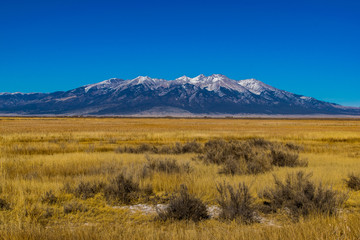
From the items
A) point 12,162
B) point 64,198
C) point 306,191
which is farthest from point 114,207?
point 12,162

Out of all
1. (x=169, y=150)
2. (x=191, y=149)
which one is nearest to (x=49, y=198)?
(x=169, y=150)

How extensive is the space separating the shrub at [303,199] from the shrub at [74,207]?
14.6 feet

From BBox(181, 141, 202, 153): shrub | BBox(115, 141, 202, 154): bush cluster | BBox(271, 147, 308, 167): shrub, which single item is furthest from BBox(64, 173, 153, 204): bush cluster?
BBox(181, 141, 202, 153): shrub

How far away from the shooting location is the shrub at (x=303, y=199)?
641cm

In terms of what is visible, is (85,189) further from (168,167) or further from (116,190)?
(168,167)

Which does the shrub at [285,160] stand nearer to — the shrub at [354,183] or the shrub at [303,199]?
the shrub at [354,183]

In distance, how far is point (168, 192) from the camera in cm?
881

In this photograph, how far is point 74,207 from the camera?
7059 mm

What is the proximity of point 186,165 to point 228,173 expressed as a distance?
5.85 feet

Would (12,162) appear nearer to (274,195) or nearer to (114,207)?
(114,207)

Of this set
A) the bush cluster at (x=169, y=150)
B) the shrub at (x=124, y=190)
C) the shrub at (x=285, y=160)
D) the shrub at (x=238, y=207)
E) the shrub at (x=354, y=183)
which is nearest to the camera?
the shrub at (x=238, y=207)

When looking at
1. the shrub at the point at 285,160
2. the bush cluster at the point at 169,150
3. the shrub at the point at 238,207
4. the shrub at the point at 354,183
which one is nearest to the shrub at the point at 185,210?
the shrub at the point at 238,207

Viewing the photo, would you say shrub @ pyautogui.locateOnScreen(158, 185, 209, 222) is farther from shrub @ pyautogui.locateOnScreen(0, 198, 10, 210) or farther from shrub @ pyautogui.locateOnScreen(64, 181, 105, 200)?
shrub @ pyautogui.locateOnScreen(0, 198, 10, 210)

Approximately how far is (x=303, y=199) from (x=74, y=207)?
17.5 feet
